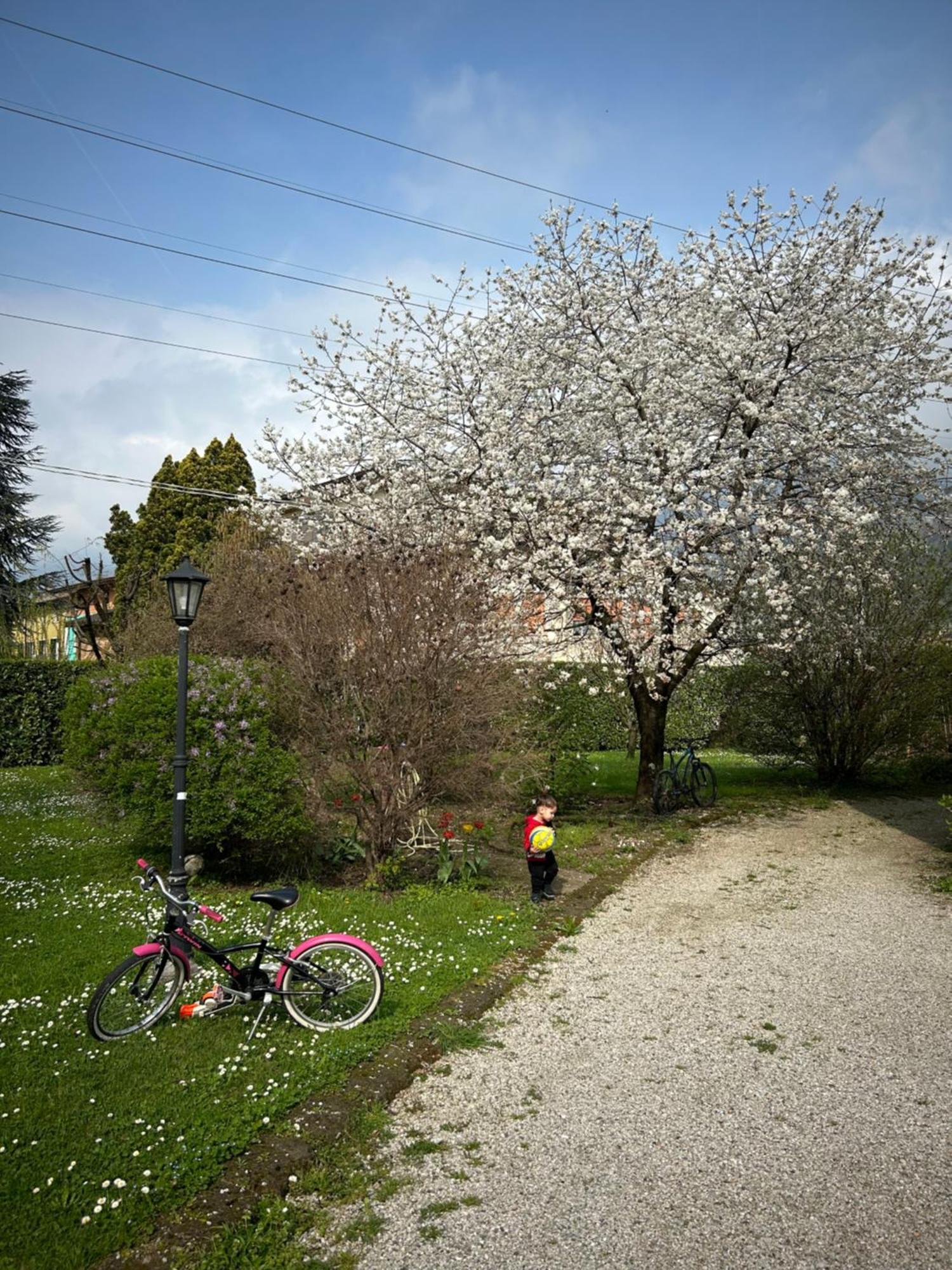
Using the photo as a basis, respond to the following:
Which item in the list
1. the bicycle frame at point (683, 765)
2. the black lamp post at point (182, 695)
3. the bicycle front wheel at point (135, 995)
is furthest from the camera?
the bicycle frame at point (683, 765)

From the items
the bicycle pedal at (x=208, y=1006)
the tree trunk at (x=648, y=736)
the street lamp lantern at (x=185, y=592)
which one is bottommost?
the bicycle pedal at (x=208, y=1006)

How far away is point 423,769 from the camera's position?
8227mm

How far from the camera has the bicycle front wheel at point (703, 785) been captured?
42.6ft

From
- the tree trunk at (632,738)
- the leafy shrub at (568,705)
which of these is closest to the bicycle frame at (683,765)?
the leafy shrub at (568,705)

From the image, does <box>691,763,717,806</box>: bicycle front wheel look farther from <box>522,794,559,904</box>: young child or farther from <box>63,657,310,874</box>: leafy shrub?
<box>63,657,310,874</box>: leafy shrub

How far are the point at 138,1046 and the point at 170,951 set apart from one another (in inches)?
18.9

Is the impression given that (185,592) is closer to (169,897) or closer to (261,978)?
(169,897)

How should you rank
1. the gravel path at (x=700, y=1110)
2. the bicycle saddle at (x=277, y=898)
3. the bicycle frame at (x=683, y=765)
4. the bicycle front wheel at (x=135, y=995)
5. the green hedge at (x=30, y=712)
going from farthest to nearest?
1. the green hedge at (x=30, y=712)
2. the bicycle frame at (x=683, y=765)
3. the bicycle saddle at (x=277, y=898)
4. the bicycle front wheel at (x=135, y=995)
5. the gravel path at (x=700, y=1110)

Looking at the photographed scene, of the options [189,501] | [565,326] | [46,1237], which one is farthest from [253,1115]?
[189,501]

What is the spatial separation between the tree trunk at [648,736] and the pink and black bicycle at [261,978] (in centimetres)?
763

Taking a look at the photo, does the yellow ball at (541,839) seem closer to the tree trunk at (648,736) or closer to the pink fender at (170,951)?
the pink fender at (170,951)

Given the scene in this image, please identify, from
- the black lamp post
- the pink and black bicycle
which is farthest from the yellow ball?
the black lamp post

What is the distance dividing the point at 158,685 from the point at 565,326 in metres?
6.77

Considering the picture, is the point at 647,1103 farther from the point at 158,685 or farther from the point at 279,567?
the point at 279,567
